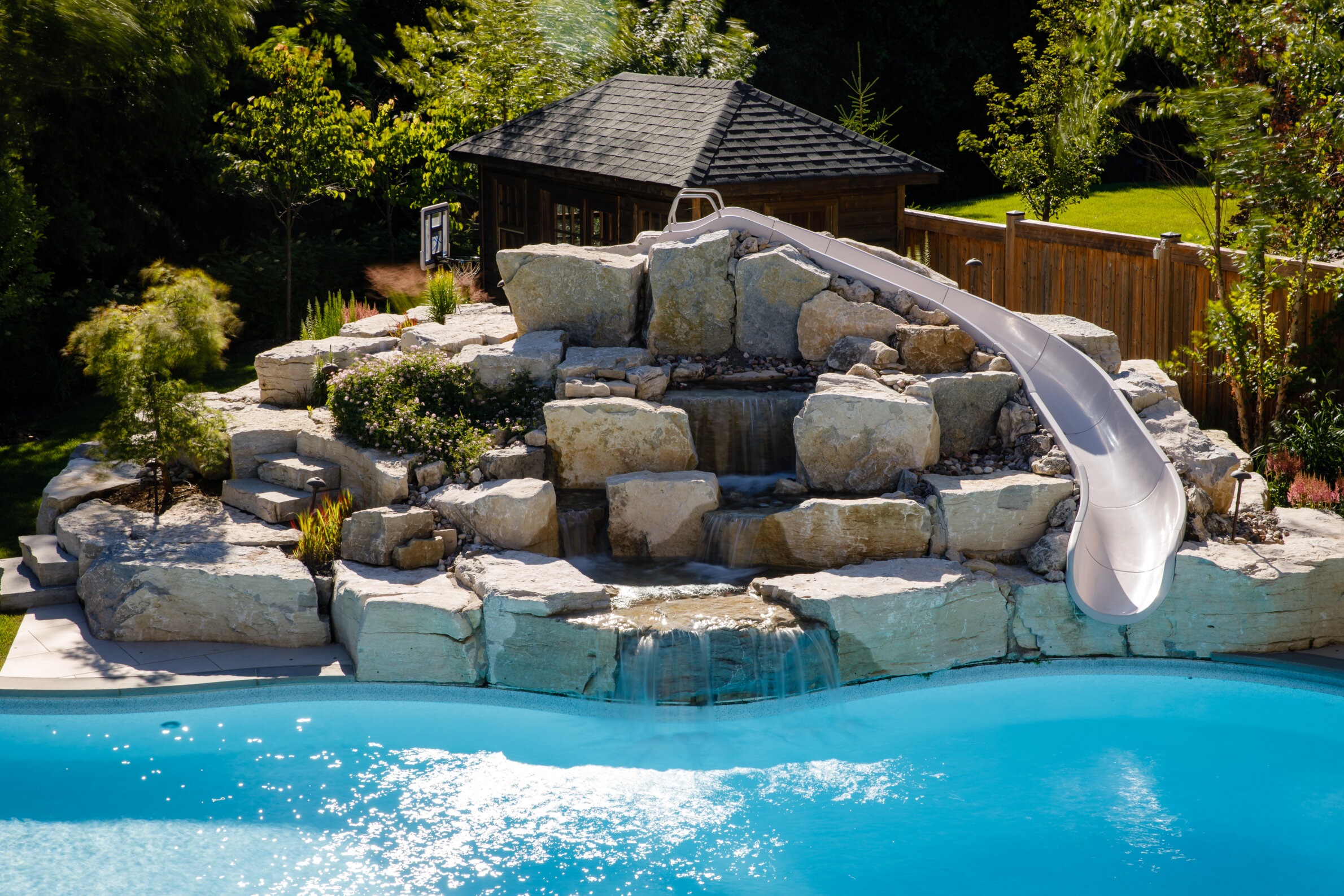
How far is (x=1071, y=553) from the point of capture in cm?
841

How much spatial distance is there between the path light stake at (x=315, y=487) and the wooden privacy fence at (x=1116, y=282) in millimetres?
6644

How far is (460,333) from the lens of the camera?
11977 millimetres

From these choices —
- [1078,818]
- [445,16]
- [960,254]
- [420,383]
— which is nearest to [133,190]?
[445,16]

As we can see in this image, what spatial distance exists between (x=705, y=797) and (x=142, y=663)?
395 centimetres

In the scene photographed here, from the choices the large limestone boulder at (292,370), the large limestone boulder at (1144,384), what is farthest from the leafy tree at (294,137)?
the large limestone boulder at (1144,384)

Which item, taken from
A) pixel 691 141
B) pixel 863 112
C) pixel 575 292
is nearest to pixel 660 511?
pixel 575 292

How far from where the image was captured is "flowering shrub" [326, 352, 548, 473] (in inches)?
392

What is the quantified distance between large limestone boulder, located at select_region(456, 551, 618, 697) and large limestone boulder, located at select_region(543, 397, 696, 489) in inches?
78.6

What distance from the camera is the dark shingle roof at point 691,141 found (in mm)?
15430

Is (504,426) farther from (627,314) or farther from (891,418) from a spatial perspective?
(891,418)

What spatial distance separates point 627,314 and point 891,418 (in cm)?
309

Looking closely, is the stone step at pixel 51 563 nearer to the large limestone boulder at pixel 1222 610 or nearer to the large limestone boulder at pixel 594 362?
the large limestone boulder at pixel 594 362

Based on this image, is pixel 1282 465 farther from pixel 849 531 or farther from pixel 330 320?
pixel 330 320

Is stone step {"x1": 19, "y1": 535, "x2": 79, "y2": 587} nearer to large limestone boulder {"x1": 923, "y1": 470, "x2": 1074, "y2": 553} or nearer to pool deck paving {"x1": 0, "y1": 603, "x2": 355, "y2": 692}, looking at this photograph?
pool deck paving {"x1": 0, "y1": 603, "x2": 355, "y2": 692}
